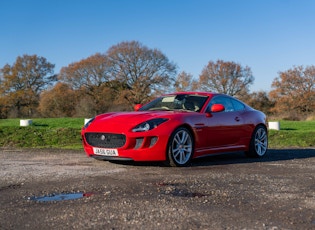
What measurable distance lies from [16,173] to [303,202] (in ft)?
13.1

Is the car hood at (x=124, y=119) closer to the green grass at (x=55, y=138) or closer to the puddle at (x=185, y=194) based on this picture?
the puddle at (x=185, y=194)

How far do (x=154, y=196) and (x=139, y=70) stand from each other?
51.2 metres

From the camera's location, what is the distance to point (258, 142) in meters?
9.30

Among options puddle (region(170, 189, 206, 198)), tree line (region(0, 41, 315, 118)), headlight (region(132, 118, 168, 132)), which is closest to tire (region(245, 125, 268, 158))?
headlight (region(132, 118, 168, 132))

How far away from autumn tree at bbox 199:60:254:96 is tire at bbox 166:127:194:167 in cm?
5619

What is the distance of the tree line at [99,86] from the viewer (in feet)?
172

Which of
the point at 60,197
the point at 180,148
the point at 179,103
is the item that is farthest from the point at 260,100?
the point at 60,197

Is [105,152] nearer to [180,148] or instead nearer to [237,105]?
[180,148]

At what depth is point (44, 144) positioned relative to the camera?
1410 cm

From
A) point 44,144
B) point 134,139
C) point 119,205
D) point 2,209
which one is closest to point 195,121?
point 134,139

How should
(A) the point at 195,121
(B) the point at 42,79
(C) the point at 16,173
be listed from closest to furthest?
(C) the point at 16,173, (A) the point at 195,121, (B) the point at 42,79

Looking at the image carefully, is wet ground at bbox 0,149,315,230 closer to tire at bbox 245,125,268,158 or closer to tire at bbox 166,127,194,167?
tire at bbox 166,127,194,167

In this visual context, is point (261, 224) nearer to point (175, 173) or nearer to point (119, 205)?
point (119, 205)

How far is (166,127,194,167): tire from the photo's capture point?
7121 mm
